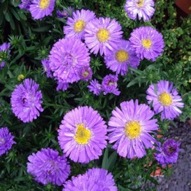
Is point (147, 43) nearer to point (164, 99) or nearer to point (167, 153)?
point (164, 99)

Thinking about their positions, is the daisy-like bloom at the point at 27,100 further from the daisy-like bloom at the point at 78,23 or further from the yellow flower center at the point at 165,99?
the yellow flower center at the point at 165,99

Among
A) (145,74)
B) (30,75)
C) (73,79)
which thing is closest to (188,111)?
(145,74)

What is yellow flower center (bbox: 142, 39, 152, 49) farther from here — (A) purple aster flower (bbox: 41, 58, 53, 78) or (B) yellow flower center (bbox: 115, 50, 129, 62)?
(A) purple aster flower (bbox: 41, 58, 53, 78)

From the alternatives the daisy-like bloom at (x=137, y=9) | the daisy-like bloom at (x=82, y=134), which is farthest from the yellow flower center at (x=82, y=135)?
the daisy-like bloom at (x=137, y=9)

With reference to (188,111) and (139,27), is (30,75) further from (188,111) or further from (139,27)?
(188,111)

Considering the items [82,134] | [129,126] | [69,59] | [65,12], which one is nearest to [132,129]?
[129,126]
